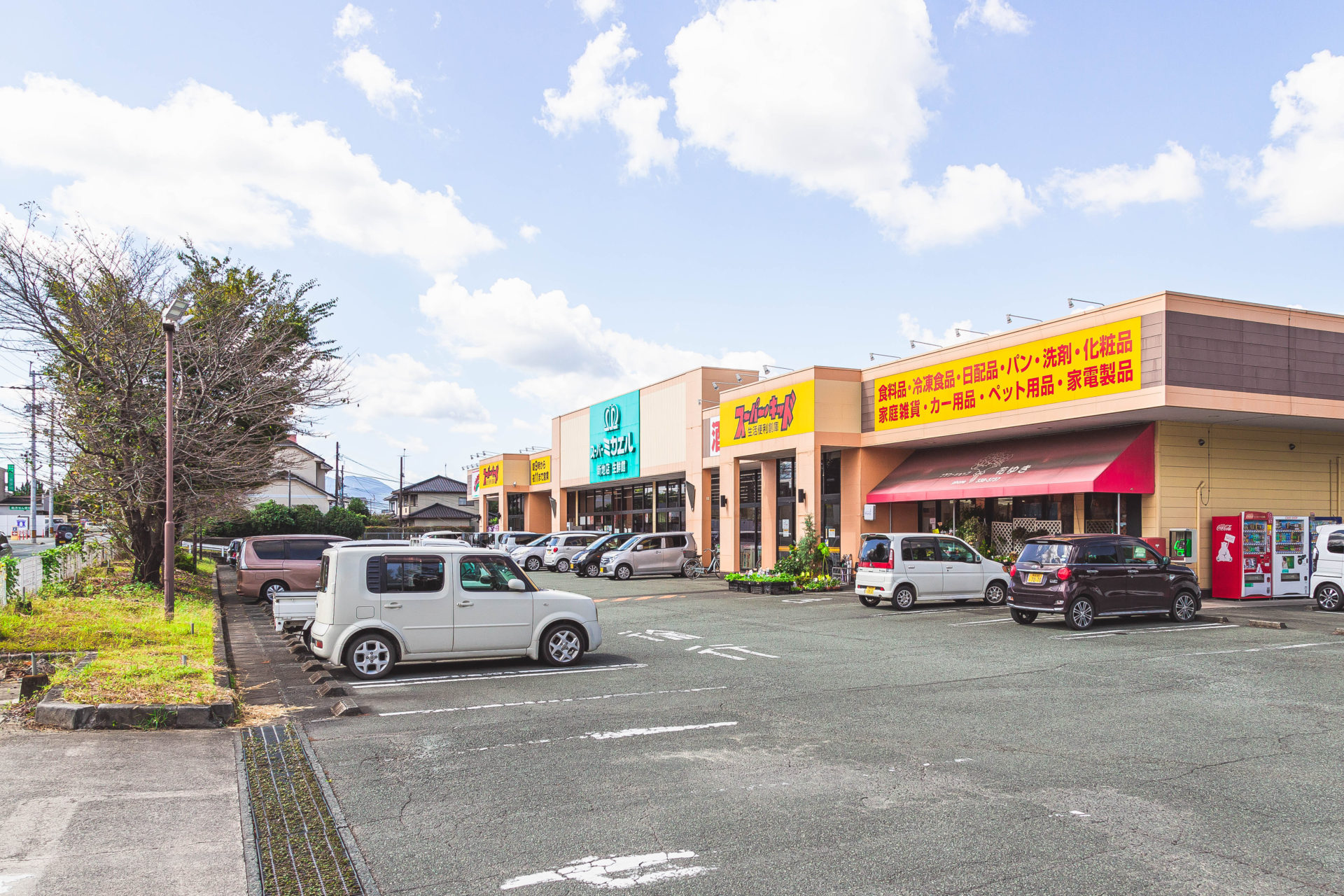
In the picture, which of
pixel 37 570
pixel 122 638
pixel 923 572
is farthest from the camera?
pixel 923 572

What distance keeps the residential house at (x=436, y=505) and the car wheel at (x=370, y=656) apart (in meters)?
68.9

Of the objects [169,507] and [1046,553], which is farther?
[169,507]

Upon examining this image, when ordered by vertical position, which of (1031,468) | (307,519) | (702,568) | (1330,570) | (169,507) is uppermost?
(1031,468)

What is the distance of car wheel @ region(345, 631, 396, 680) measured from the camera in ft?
36.7

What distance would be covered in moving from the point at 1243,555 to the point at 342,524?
49029mm

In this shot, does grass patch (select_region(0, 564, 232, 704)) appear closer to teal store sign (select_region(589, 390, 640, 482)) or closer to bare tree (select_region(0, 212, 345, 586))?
bare tree (select_region(0, 212, 345, 586))

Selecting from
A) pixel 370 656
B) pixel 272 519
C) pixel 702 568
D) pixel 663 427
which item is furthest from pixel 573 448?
pixel 370 656

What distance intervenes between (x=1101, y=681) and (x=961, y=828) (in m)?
6.07

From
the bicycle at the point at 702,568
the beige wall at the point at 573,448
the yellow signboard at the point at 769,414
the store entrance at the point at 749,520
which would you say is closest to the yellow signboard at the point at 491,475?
the beige wall at the point at 573,448

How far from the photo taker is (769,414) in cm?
3020

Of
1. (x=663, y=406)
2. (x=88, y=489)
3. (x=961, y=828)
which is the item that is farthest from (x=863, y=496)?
(x=961, y=828)

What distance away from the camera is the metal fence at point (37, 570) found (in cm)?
1513

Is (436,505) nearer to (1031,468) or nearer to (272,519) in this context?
(272,519)

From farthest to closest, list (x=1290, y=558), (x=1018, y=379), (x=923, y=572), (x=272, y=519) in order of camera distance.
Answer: (x=272, y=519), (x=1018, y=379), (x=1290, y=558), (x=923, y=572)
